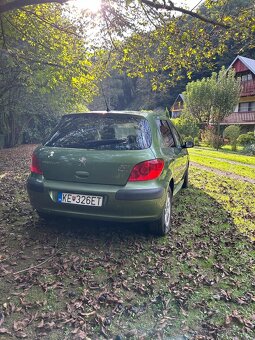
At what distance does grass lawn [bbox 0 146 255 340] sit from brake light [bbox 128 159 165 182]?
38.8 inches

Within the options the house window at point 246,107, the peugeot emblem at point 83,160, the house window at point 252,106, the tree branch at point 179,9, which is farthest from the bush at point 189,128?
the peugeot emblem at point 83,160

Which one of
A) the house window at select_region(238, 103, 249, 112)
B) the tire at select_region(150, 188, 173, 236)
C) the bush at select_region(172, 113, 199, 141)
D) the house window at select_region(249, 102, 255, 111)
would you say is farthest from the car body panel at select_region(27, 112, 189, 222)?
the house window at select_region(238, 103, 249, 112)

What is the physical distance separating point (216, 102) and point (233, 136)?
4902 millimetres

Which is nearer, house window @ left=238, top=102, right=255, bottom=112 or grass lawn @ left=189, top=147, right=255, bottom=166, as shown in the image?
grass lawn @ left=189, top=147, right=255, bottom=166

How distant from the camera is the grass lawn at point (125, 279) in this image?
8.04 feet

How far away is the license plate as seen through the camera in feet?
12.1

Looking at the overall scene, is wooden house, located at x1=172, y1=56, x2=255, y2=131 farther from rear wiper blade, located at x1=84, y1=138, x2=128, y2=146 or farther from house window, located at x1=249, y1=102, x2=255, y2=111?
rear wiper blade, located at x1=84, y1=138, x2=128, y2=146

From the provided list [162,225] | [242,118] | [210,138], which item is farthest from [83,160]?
[242,118]

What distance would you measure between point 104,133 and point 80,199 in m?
0.99

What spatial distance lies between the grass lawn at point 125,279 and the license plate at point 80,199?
63cm

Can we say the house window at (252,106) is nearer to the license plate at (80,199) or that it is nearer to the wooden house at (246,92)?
the wooden house at (246,92)

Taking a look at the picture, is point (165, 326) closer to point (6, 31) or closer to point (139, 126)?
point (139, 126)

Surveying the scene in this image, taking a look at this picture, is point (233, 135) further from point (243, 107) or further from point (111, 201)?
point (111, 201)

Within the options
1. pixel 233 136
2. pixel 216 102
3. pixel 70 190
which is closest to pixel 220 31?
pixel 70 190
